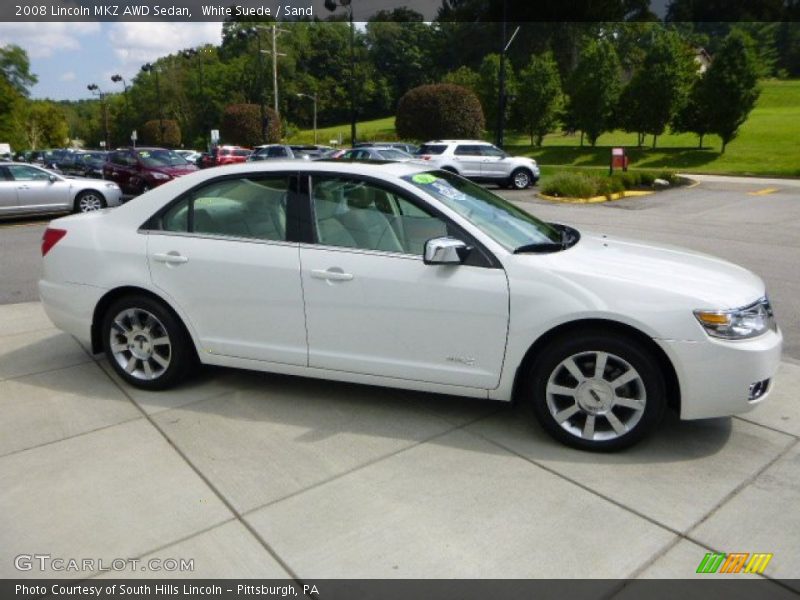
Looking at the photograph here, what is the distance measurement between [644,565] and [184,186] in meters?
3.43

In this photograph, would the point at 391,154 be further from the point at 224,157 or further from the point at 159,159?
the point at 224,157

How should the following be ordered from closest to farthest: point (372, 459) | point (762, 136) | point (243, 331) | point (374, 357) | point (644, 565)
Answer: point (644, 565)
point (372, 459)
point (374, 357)
point (243, 331)
point (762, 136)

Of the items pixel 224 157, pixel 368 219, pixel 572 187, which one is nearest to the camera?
pixel 368 219

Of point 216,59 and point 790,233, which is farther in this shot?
point 216,59

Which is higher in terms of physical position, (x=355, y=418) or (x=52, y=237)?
(x=52, y=237)

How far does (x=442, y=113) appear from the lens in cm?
3506

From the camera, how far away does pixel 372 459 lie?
11.4 feet

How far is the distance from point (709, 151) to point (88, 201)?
33.0 m

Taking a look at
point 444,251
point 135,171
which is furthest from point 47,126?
point 444,251

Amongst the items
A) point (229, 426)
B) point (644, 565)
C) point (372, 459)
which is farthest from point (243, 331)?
point (644, 565)

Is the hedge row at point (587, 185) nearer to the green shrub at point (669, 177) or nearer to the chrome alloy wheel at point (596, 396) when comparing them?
the green shrub at point (669, 177)

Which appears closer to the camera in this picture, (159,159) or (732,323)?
(732,323)

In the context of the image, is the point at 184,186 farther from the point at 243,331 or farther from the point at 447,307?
the point at 447,307
